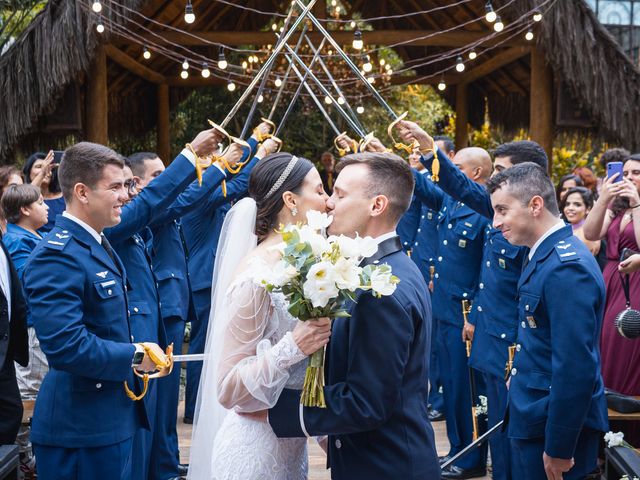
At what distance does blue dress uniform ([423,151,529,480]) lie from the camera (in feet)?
14.3

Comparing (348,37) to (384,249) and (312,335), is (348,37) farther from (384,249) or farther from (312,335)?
(312,335)

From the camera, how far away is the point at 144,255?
13.6ft

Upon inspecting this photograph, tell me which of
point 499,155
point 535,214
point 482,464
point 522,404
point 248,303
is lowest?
point 482,464

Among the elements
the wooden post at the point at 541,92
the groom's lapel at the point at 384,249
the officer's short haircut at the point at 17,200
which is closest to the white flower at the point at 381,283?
the groom's lapel at the point at 384,249

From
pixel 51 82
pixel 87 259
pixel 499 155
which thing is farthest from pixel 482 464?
pixel 51 82

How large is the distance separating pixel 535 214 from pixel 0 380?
8.72 feet

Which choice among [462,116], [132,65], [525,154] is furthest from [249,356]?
[462,116]

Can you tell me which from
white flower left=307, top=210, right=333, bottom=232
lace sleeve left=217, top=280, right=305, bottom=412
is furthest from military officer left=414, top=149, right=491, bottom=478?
white flower left=307, top=210, right=333, bottom=232

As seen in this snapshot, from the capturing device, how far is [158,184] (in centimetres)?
386

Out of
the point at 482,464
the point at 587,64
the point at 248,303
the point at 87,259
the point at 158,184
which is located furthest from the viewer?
the point at 587,64

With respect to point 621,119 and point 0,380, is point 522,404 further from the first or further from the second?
point 621,119

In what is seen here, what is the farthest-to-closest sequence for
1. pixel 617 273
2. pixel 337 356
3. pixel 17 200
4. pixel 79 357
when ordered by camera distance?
1. pixel 617 273
2. pixel 17 200
3. pixel 79 357
4. pixel 337 356

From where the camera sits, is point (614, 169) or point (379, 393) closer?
point (379, 393)

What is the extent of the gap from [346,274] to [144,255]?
7.20ft
